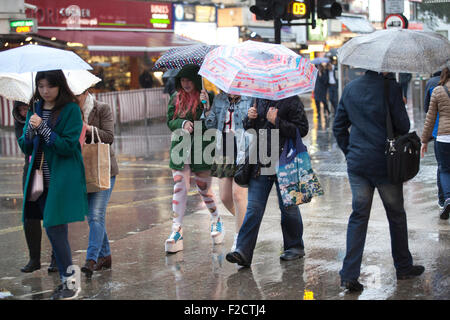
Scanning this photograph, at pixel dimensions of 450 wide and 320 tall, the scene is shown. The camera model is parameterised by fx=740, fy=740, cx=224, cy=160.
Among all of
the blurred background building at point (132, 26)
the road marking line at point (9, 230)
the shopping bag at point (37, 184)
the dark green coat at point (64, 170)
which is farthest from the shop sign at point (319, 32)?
the shopping bag at point (37, 184)

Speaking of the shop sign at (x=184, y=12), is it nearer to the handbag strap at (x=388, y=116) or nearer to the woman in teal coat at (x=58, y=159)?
the woman in teal coat at (x=58, y=159)

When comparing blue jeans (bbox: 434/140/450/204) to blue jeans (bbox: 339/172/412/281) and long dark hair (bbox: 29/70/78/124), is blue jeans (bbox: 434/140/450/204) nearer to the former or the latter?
blue jeans (bbox: 339/172/412/281)

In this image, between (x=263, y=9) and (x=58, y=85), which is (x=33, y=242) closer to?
(x=58, y=85)

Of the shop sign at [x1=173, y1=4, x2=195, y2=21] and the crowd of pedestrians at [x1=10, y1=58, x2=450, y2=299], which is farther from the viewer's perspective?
the shop sign at [x1=173, y1=4, x2=195, y2=21]

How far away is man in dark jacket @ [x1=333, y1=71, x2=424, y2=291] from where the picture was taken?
5598 millimetres

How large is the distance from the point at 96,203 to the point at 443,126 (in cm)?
390

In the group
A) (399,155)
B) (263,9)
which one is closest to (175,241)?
(399,155)

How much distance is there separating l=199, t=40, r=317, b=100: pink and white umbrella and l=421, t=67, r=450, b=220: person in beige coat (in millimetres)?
2189

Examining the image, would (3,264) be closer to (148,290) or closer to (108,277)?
(108,277)

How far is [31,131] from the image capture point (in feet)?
18.4

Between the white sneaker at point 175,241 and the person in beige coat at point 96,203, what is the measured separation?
66 centimetres

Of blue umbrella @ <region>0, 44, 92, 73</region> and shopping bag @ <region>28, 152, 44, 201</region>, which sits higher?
blue umbrella @ <region>0, 44, 92, 73</region>

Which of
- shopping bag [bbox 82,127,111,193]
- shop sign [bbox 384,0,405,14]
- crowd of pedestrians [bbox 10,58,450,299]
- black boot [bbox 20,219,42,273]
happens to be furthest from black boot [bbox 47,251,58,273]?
shop sign [bbox 384,0,405,14]

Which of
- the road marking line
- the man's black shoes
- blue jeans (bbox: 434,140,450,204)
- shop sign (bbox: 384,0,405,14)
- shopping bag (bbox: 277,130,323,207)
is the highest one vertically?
shop sign (bbox: 384,0,405,14)
